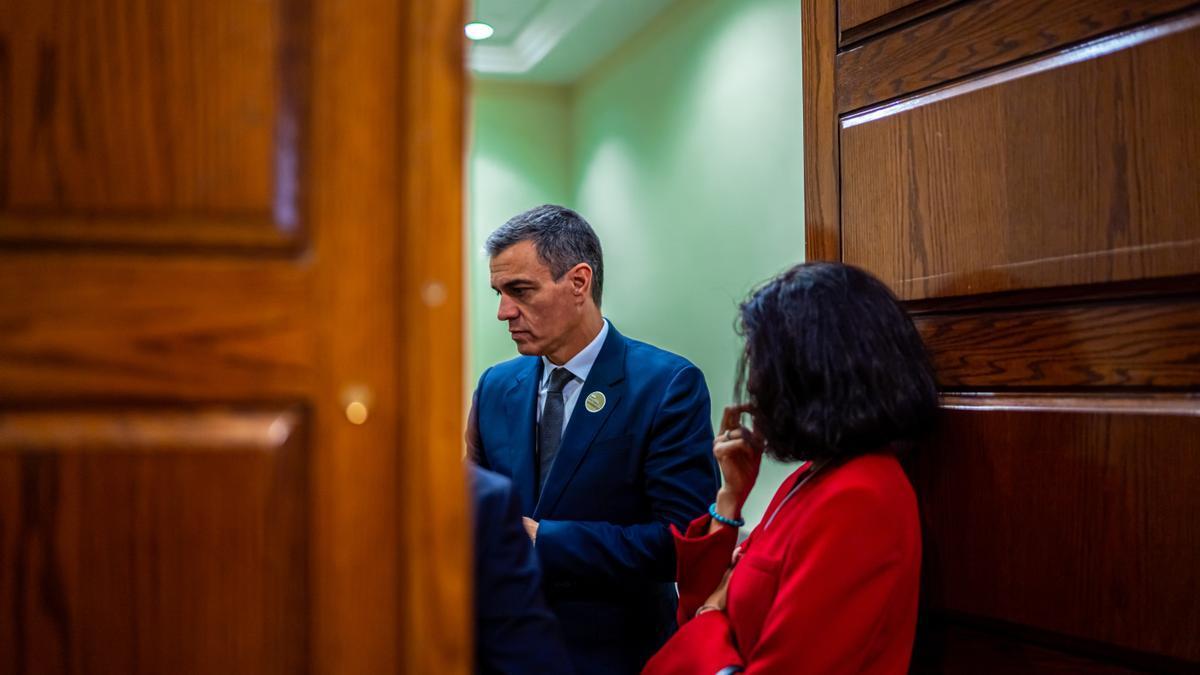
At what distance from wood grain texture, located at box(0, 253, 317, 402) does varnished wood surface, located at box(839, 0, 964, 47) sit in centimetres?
113

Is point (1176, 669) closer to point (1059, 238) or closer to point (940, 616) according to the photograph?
point (940, 616)

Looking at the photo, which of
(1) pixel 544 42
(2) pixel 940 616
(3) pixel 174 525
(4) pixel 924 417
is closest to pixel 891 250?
(4) pixel 924 417

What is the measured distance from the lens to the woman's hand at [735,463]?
167 cm

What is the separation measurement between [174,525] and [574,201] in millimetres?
4668

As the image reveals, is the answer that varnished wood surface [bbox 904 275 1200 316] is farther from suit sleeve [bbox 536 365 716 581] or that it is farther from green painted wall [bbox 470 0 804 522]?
green painted wall [bbox 470 0 804 522]

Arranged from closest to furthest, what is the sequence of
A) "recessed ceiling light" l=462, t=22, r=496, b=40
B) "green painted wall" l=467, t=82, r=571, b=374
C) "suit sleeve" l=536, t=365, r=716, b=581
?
"suit sleeve" l=536, t=365, r=716, b=581 < "recessed ceiling light" l=462, t=22, r=496, b=40 < "green painted wall" l=467, t=82, r=571, b=374

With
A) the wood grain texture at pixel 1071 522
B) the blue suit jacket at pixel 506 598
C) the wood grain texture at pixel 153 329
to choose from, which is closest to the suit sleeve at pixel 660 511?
the wood grain texture at pixel 1071 522

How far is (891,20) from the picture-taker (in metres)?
1.55

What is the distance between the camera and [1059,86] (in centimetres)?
127

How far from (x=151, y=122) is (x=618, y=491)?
1430mm

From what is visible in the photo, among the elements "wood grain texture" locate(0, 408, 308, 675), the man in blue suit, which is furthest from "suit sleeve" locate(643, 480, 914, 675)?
"wood grain texture" locate(0, 408, 308, 675)

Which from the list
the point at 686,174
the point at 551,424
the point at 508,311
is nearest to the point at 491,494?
the point at 551,424

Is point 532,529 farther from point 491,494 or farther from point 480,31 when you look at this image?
point 480,31

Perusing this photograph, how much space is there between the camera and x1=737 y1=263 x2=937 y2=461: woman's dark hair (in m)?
1.38
